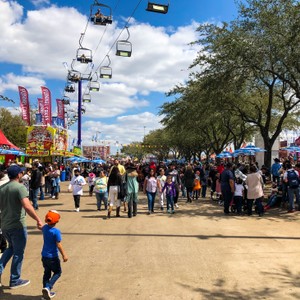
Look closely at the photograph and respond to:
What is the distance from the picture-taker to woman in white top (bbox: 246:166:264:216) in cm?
1132

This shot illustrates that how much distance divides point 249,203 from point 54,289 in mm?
8021

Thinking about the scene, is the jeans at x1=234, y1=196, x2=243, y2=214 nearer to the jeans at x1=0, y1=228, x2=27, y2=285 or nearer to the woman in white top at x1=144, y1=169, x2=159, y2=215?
the woman in white top at x1=144, y1=169, x2=159, y2=215

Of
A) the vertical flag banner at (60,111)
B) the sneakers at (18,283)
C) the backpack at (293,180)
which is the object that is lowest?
the sneakers at (18,283)

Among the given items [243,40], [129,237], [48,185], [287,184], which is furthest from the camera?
[48,185]

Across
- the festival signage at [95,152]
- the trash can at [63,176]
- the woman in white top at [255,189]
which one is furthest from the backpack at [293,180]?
the festival signage at [95,152]

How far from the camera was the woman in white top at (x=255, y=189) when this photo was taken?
37.1 feet

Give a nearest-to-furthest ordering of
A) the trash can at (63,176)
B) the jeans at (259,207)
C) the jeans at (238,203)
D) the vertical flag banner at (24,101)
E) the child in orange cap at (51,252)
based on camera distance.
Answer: the child in orange cap at (51,252), the jeans at (259,207), the jeans at (238,203), the vertical flag banner at (24,101), the trash can at (63,176)

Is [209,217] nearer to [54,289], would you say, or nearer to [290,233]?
[290,233]

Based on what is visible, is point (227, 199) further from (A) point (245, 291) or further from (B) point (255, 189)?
(A) point (245, 291)

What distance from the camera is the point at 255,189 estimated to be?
37.3ft

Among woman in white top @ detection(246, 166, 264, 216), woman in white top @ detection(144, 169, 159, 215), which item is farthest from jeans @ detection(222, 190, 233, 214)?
woman in white top @ detection(144, 169, 159, 215)

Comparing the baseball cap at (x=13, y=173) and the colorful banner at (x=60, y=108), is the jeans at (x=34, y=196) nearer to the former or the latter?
the baseball cap at (x=13, y=173)

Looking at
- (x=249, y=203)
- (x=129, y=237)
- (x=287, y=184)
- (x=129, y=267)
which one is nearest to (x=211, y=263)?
(x=129, y=267)

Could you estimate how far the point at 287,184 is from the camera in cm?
1180
